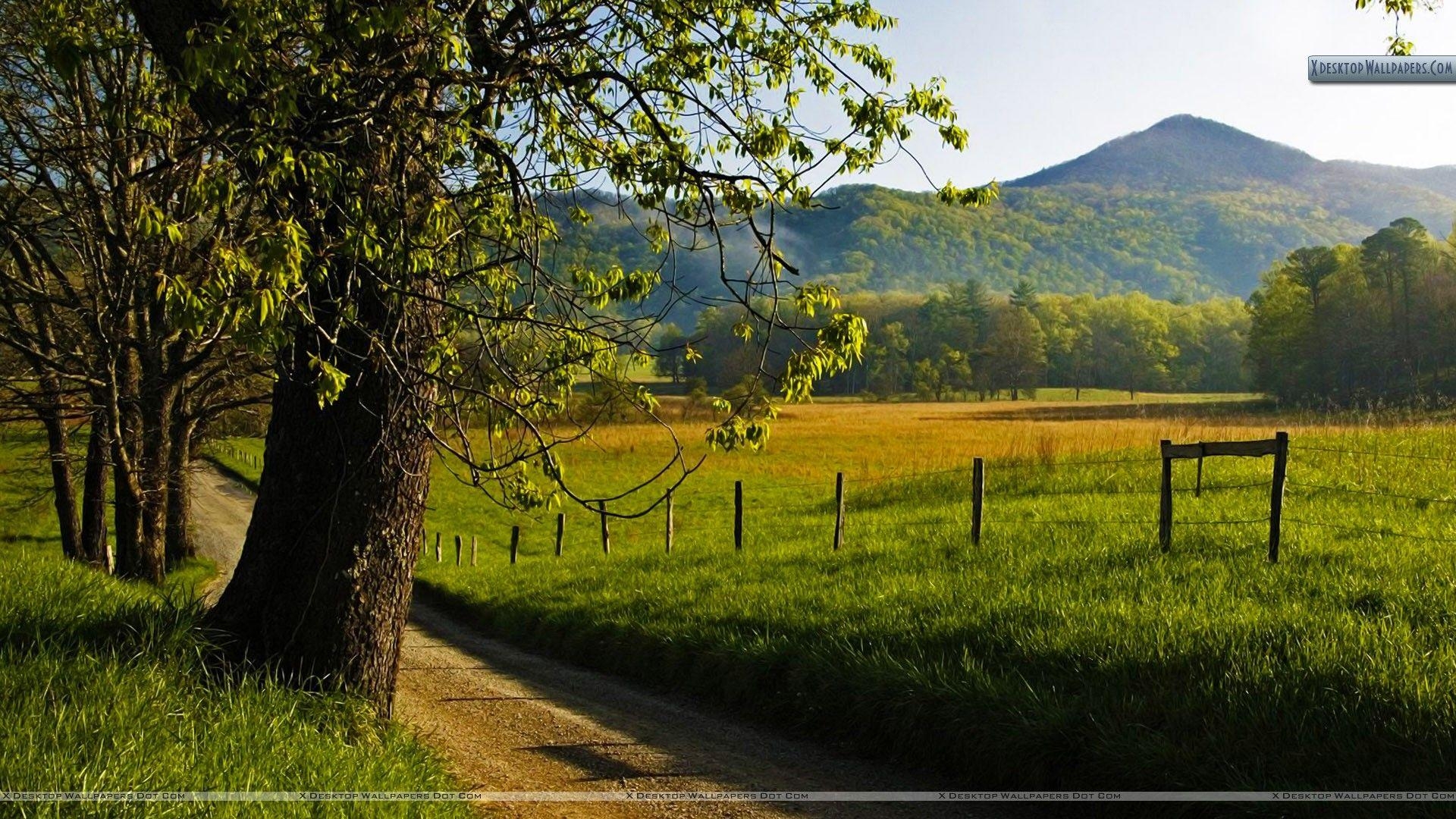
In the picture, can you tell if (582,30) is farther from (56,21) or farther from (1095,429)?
(1095,429)

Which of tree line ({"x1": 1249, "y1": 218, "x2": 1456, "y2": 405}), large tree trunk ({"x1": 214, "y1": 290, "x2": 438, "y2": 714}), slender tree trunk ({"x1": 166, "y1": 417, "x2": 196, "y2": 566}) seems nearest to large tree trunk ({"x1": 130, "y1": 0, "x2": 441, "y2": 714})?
large tree trunk ({"x1": 214, "y1": 290, "x2": 438, "y2": 714})

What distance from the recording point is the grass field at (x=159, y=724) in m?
4.42

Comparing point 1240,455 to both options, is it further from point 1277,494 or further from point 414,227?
point 414,227

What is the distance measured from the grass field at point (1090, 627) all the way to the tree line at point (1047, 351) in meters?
101

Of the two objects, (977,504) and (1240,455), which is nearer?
(1240,455)

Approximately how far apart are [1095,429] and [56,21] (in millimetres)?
36292

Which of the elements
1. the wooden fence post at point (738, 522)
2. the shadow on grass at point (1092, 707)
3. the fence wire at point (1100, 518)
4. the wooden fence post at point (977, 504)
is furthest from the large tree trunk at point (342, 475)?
the wooden fence post at point (738, 522)

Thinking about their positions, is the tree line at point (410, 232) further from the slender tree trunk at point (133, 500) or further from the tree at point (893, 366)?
the tree at point (893, 366)

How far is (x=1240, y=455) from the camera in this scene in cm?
1096

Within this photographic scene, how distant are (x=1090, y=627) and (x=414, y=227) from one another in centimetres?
632

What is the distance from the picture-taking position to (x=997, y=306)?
17112cm

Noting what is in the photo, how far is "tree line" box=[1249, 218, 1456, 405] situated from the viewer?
66062mm

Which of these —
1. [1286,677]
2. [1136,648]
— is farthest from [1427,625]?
[1136,648]

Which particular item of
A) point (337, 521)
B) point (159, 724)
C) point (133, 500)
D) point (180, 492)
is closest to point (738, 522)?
point (133, 500)
